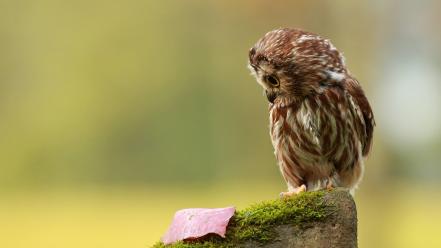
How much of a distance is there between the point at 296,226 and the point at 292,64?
0.63 metres

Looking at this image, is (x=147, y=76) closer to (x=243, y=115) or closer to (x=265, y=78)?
(x=243, y=115)

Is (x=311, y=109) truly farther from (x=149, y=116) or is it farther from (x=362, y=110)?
(x=149, y=116)

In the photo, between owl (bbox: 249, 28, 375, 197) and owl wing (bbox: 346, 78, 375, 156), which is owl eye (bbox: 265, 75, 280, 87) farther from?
owl wing (bbox: 346, 78, 375, 156)

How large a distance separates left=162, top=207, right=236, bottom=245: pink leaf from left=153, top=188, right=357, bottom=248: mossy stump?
0.07ft

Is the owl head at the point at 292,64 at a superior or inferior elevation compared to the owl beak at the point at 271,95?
superior

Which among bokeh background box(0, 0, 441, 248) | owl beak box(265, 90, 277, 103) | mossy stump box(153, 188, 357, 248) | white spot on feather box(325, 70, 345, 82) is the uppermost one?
white spot on feather box(325, 70, 345, 82)

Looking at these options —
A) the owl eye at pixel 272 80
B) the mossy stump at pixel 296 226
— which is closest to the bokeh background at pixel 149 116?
the owl eye at pixel 272 80

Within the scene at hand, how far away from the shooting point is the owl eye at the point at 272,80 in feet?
9.47

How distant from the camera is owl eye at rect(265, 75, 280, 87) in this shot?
2887mm

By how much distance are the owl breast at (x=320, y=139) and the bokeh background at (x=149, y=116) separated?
6.87 meters

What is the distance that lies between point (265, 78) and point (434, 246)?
27.7ft

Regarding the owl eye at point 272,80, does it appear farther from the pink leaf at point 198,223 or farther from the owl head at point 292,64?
the pink leaf at point 198,223

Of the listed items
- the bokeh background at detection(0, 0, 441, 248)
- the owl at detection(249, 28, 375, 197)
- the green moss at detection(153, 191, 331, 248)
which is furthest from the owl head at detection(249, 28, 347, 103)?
the bokeh background at detection(0, 0, 441, 248)

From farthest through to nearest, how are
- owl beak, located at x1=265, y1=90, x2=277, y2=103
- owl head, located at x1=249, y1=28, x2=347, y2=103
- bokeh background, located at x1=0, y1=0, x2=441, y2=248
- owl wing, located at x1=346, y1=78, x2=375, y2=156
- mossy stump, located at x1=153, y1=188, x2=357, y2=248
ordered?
bokeh background, located at x1=0, y1=0, x2=441, y2=248 < owl wing, located at x1=346, y1=78, x2=375, y2=156 < owl beak, located at x1=265, y1=90, x2=277, y2=103 < owl head, located at x1=249, y1=28, x2=347, y2=103 < mossy stump, located at x1=153, y1=188, x2=357, y2=248
